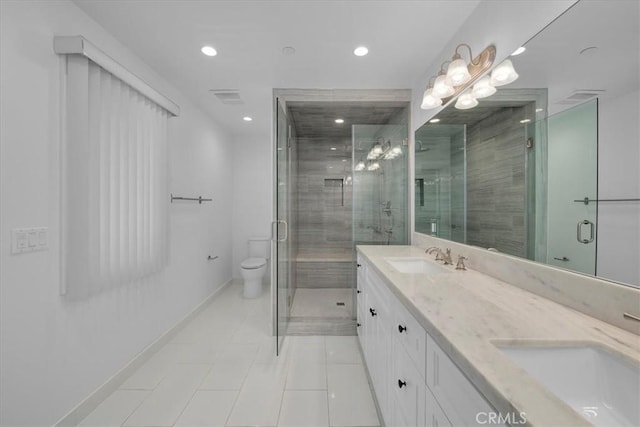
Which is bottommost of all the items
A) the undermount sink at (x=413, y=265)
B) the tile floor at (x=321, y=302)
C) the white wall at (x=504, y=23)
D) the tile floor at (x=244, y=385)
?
the tile floor at (x=244, y=385)

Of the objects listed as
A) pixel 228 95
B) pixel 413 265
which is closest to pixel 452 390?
pixel 413 265

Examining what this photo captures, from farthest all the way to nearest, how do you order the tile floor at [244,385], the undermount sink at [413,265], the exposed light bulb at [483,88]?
the undermount sink at [413,265], the tile floor at [244,385], the exposed light bulb at [483,88]

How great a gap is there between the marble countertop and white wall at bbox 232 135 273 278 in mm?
3257

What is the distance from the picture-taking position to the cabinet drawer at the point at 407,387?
0.90m

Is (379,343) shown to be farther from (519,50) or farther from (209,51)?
(209,51)

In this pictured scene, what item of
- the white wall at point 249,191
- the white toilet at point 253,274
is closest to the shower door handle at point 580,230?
the white toilet at point 253,274

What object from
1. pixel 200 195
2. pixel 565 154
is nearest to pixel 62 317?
pixel 200 195

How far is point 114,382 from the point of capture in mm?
1796

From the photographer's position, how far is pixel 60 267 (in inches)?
57.2

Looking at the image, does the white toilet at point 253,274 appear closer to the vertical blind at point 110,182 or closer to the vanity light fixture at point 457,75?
the vertical blind at point 110,182

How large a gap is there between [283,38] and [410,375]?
86.8 inches

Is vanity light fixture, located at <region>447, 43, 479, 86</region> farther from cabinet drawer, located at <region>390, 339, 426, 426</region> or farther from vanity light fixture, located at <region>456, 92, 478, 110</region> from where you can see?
cabinet drawer, located at <region>390, 339, 426, 426</region>

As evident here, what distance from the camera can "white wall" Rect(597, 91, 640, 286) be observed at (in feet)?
2.52

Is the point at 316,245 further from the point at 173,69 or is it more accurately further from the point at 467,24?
the point at 467,24
